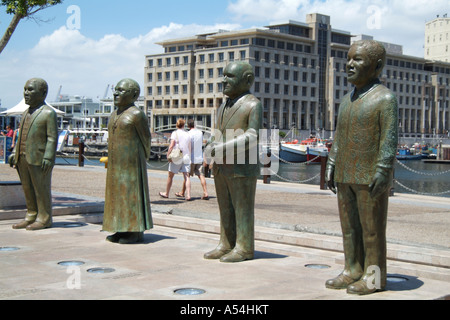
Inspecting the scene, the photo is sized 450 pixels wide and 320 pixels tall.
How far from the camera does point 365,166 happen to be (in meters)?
5.62

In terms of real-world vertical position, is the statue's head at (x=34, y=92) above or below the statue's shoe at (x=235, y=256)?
above

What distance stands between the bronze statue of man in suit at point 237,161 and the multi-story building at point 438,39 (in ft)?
457

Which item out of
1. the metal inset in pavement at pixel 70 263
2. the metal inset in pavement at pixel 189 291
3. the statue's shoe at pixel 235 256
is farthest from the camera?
the statue's shoe at pixel 235 256

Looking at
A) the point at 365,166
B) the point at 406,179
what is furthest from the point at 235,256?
the point at 406,179

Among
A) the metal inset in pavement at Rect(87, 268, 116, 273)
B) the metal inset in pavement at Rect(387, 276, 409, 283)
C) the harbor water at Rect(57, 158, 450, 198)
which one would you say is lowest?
the harbor water at Rect(57, 158, 450, 198)

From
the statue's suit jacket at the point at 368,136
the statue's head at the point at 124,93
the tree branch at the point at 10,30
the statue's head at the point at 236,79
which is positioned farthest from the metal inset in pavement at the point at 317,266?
the tree branch at the point at 10,30

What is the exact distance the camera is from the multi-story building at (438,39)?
137875 mm

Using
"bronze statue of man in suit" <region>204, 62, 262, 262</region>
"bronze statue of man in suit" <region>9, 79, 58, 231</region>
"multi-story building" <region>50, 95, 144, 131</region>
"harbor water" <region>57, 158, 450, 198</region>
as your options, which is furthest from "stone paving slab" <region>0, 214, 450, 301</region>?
"multi-story building" <region>50, 95, 144, 131</region>

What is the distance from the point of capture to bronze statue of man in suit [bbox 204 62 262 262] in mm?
6945

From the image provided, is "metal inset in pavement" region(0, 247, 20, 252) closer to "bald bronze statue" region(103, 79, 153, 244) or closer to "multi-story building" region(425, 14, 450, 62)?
"bald bronze statue" region(103, 79, 153, 244)

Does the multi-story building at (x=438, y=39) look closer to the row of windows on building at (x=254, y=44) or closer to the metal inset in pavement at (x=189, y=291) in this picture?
the row of windows on building at (x=254, y=44)
